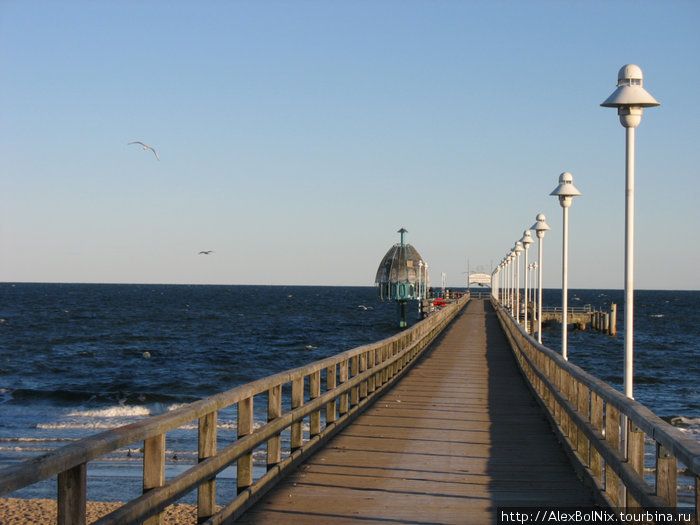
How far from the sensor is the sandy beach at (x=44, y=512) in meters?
13.8

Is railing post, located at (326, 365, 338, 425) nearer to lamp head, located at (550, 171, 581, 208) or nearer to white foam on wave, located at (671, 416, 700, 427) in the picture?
lamp head, located at (550, 171, 581, 208)

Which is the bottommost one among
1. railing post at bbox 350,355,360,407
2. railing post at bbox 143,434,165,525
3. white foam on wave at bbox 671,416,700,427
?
white foam on wave at bbox 671,416,700,427

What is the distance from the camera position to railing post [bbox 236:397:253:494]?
686cm

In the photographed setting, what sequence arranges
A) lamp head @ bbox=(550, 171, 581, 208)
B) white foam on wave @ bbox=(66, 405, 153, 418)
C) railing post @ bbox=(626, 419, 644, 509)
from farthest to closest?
white foam on wave @ bbox=(66, 405, 153, 418), lamp head @ bbox=(550, 171, 581, 208), railing post @ bbox=(626, 419, 644, 509)

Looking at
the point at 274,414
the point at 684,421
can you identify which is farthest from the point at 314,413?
the point at 684,421

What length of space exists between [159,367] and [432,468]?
37.8m

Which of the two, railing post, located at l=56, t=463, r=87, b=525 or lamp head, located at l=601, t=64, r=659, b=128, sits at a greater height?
lamp head, located at l=601, t=64, r=659, b=128

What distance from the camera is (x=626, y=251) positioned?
8625 mm

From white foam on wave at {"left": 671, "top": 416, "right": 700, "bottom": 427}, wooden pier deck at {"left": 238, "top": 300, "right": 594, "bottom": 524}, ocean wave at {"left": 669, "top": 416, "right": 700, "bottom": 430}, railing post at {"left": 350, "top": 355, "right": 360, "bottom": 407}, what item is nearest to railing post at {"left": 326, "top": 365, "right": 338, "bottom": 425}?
wooden pier deck at {"left": 238, "top": 300, "right": 594, "bottom": 524}

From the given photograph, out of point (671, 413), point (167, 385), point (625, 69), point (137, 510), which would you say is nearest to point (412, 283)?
point (167, 385)

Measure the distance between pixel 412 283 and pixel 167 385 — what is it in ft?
124

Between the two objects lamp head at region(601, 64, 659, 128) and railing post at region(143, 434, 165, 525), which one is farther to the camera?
lamp head at region(601, 64, 659, 128)

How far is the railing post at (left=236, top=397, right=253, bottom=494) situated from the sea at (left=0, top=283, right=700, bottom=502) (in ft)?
29.2

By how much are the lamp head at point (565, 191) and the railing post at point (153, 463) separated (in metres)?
12.8
